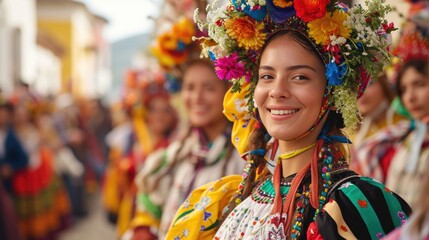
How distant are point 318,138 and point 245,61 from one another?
393mm

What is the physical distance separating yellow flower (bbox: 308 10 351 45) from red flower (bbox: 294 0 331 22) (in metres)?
0.03

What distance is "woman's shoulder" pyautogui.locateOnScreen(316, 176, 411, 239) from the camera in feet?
7.67

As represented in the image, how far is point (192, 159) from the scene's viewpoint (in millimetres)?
4547

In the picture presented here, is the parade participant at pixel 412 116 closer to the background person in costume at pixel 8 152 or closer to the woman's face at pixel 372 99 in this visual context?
the woman's face at pixel 372 99

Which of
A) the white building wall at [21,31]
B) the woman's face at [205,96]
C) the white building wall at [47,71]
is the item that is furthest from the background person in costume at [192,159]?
the white building wall at [47,71]

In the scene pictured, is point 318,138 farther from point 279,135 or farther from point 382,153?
point 382,153

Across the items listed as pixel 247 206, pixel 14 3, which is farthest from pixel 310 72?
pixel 14 3

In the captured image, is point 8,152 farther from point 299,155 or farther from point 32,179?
point 299,155

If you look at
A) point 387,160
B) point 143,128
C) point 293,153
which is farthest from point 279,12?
point 143,128

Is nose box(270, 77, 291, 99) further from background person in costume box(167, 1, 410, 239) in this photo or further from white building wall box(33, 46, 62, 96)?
white building wall box(33, 46, 62, 96)

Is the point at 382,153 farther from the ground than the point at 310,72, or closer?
closer

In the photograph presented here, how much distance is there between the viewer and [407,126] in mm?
5113

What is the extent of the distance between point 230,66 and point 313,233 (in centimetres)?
72

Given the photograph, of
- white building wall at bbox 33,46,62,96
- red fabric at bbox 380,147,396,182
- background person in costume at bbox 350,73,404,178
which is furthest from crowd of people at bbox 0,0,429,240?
white building wall at bbox 33,46,62,96
